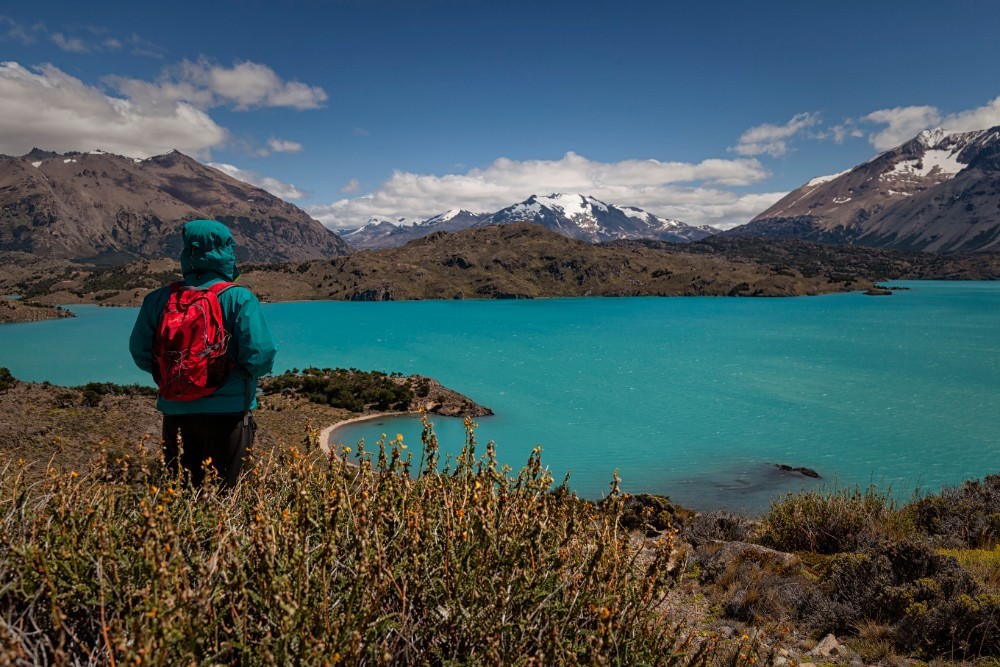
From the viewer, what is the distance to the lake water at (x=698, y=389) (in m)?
31.5

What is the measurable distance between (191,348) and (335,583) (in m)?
2.71

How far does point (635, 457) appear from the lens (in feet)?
112

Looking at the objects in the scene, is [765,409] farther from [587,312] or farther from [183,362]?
[587,312]

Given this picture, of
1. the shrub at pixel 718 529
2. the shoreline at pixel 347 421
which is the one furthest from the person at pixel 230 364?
the shoreline at pixel 347 421

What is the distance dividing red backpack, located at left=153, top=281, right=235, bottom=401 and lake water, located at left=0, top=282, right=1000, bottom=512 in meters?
18.8

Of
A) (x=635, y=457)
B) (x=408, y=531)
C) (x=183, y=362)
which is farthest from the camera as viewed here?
(x=635, y=457)

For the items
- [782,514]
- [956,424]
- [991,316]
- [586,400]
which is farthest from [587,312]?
[782,514]

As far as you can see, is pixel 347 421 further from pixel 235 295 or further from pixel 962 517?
pixel 235 295

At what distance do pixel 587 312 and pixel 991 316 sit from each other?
9618 centimetres

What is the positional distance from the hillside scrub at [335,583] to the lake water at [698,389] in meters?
18.8

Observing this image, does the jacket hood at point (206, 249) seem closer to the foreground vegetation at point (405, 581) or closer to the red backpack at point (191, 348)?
the red backpack at point (191, 348)

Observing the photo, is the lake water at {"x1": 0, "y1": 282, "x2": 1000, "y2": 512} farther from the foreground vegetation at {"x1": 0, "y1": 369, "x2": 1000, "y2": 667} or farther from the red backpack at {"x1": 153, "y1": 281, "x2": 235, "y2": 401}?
the red backpack at {"x1": 153, "y1": 281, "x2": 235, "y2": 401}

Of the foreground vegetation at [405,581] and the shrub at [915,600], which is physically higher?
the foreground vegetation at [405,581]

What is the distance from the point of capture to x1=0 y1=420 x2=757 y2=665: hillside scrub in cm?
232
